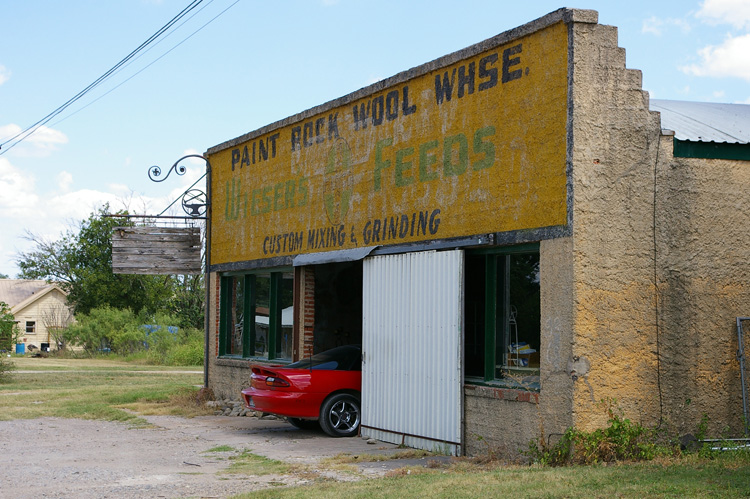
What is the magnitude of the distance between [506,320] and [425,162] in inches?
108

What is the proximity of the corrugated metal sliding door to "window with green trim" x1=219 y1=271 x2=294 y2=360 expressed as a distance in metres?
3.89

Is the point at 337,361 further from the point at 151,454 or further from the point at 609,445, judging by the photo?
the point at 609,445

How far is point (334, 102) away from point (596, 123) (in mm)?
6285

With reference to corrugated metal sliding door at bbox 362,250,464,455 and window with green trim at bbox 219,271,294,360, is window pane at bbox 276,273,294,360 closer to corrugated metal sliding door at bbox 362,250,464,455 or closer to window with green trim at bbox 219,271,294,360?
window with green trim at bbox 219,271,294,360

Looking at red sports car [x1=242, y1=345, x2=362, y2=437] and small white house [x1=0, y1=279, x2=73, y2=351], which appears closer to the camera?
red sports car [x1=242, y1=345, x2=362, y2=437]

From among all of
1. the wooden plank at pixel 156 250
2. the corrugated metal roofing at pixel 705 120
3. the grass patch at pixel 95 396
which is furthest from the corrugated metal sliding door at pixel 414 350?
the wooden plank at pixel 156 250

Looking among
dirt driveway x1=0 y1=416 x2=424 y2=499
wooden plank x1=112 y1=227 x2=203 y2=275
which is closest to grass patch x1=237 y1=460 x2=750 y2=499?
dirt driveway x1=0 y1=416 x2=424 y2=499

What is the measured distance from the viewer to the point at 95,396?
2191 cm

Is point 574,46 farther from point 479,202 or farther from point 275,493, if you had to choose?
point 275,493

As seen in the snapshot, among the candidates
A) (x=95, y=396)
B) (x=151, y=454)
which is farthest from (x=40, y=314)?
(x=151, y=454)

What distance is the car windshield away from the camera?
1448 centimetres

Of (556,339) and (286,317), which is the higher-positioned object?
(286,317)

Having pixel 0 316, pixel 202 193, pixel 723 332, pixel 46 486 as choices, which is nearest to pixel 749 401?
pixel 723 332

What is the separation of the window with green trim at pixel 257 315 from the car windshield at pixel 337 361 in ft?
8.62
